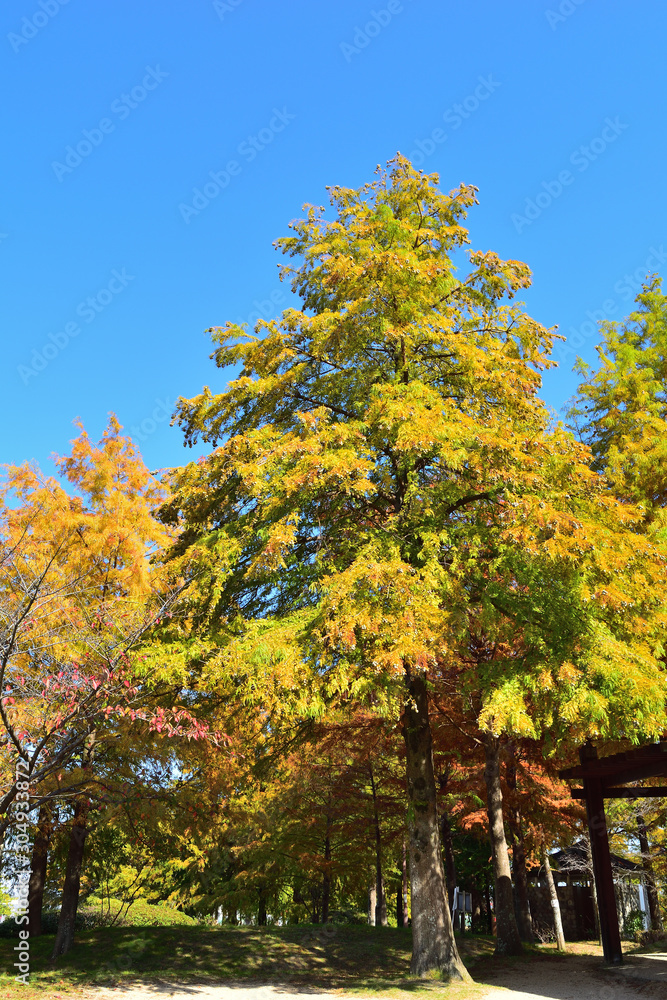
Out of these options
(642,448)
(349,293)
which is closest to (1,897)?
(349,293)

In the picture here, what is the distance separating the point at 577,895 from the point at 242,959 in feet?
58.5

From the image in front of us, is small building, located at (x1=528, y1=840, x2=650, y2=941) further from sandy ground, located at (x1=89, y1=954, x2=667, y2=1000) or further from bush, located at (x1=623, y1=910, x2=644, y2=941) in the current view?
sandy ground, located at (x1=89, y1=954, x2=667, y2=1000)

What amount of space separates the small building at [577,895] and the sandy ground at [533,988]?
478 inches

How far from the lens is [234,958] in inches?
515

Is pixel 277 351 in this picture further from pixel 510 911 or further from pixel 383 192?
pixel 510 911

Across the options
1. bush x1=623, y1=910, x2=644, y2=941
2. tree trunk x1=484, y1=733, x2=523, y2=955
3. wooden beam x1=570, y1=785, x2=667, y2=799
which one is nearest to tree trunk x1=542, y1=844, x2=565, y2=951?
tree trunk x1=484, y1=733, x2=523, y2=955

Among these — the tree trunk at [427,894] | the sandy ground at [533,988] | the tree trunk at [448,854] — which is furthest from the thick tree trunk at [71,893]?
the tree trunk at [448,854]

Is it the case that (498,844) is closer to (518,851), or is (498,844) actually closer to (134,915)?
(518,851)

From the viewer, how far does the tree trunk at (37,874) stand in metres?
12.5

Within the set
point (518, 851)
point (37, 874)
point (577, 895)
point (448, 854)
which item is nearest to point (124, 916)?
point (37, 874)

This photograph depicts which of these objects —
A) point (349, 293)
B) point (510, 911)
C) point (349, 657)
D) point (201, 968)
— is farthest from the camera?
point (510, 911)

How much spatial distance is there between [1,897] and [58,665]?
9.86 ft

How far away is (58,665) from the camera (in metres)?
8.62

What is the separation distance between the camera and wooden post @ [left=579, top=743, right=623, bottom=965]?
12609mm
